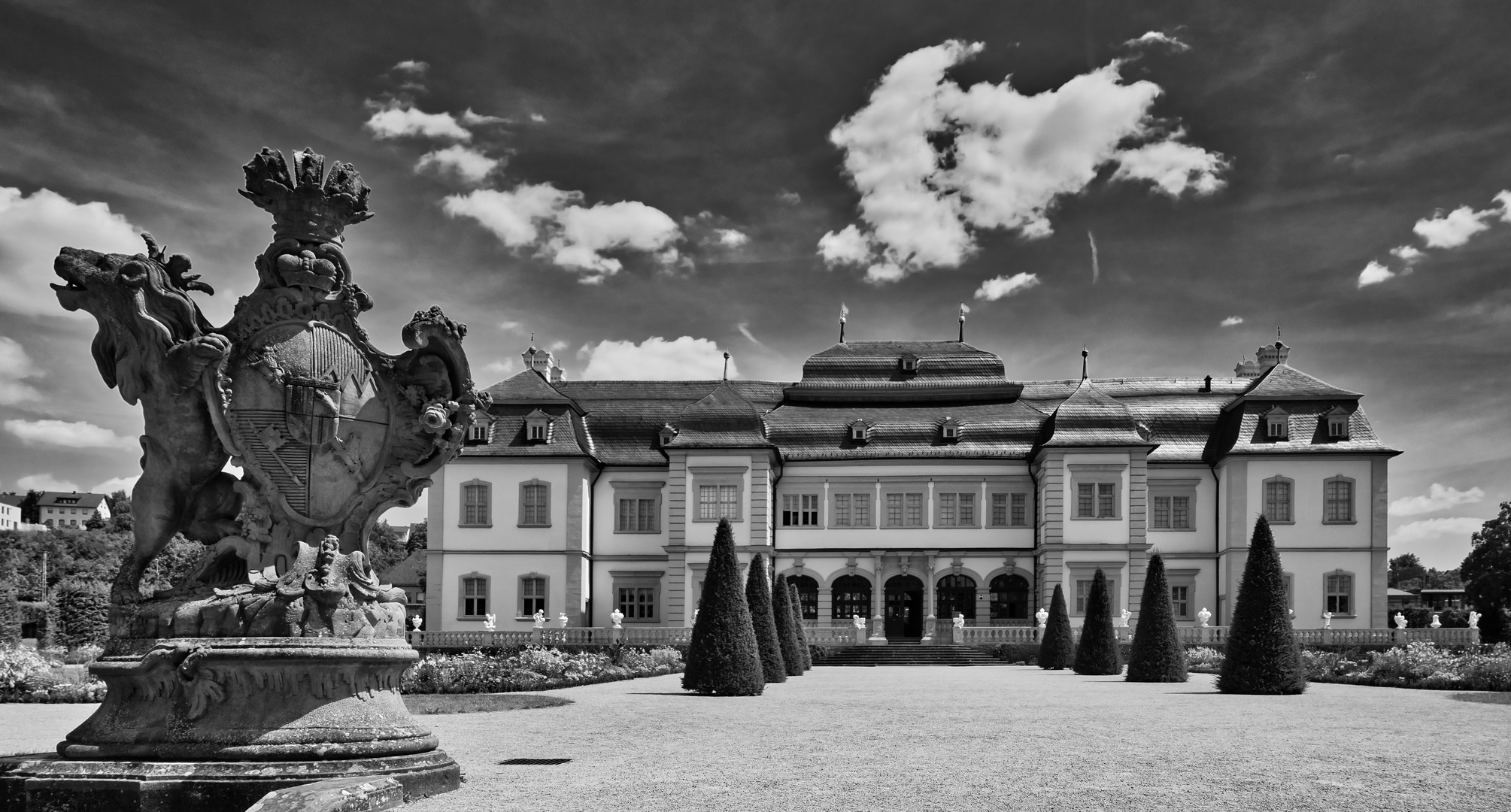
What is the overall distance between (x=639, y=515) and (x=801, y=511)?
6.01 m

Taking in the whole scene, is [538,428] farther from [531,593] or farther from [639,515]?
[531,593]

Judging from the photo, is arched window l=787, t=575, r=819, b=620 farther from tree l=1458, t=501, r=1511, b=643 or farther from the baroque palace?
tree l=1458, t=501, r=1511, b=643

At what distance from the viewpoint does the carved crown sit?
9.34 metres

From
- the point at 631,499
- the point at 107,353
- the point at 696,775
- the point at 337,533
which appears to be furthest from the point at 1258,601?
the point at 631,499

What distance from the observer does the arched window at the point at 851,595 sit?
152 ft

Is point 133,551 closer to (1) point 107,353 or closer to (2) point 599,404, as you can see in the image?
(1) point 107,353

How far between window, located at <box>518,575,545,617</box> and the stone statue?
121 feet

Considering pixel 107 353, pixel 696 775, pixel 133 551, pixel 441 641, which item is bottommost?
pixel 441 641

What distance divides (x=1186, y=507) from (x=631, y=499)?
19.9 meters

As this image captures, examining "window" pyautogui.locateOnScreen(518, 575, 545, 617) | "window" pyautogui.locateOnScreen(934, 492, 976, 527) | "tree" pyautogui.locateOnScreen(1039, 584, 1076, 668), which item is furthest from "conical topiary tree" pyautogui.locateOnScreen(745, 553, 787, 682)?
"window" pyautogui.locateOnScreen(518, 575, 545, 617)

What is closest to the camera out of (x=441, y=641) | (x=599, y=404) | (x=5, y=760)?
(x=5, y=760)

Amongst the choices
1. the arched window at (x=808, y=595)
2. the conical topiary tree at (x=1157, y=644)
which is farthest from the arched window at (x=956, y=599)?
the conical topiary tree at (x=1157, y=644)

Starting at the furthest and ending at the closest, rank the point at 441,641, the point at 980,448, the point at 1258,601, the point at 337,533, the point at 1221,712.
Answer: the point at 980,448 → the point at 441,641 → the point at 1258,601 → the point at 1221,712 → the point at 337,533

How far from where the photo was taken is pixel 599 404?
164ft
